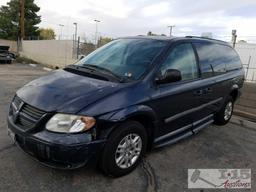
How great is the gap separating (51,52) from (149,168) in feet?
62.8

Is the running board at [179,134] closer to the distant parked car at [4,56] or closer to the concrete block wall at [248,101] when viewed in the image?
the concrete block wall at [248,101]

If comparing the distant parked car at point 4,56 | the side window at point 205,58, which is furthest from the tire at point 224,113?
the distant parked car at point 4,56

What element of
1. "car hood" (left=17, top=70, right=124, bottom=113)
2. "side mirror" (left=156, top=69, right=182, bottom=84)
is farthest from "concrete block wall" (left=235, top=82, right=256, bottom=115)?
"car hood" (left=17, top=70, right=124, bottom=113)

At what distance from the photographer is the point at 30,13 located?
41500 mm

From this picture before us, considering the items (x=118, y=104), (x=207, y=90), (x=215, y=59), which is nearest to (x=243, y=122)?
(x=215, y=59)

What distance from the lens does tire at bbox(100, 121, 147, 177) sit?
3066mm

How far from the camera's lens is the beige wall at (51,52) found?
59.5 ft

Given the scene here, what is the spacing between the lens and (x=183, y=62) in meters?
4.13

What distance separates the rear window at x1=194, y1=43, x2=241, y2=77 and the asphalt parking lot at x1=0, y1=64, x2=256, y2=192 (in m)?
1.24

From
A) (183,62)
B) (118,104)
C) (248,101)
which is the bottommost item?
(248,101)

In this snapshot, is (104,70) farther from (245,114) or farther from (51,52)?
(51,52)

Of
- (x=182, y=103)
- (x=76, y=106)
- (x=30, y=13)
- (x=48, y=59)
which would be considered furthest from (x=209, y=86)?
(x=30, y=13)

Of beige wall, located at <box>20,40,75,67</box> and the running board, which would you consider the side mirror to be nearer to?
the running board

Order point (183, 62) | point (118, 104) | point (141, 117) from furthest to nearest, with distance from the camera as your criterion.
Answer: point (183, 62), point (141, 117), point (118, 104)
